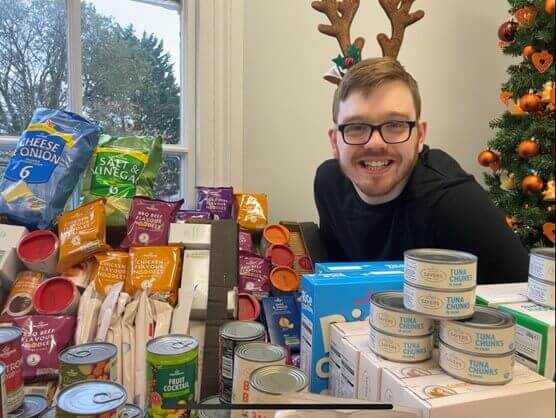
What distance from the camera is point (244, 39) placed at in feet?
6.13

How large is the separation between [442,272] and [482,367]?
0.13m

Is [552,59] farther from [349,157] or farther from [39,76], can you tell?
[39,76]

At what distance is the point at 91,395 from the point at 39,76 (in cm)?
146

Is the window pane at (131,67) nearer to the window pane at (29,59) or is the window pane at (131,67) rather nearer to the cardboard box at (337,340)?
the window pane at (29,59)

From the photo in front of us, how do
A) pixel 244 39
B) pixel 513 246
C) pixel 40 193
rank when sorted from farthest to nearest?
pixel 244 39, pixel 40 193, pixel 513 246

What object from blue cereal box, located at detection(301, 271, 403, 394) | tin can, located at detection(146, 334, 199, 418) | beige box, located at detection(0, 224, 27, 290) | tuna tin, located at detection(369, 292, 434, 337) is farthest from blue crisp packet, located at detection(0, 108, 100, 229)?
tuna tin, located at detection(369, 292, 434, 337)

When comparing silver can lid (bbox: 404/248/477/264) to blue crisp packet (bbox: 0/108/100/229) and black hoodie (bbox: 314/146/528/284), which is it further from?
blue crisp packet (bbox: 0/108/100/229)

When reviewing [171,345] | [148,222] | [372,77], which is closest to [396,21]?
[372,77]

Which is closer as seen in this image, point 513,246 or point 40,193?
point 513,246

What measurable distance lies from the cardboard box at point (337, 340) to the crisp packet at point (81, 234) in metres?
0.71

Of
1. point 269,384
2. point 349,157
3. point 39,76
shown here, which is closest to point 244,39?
point 39,76

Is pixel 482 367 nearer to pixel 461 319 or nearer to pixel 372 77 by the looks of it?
pixel 461 319

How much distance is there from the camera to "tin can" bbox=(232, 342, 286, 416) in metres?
0.71

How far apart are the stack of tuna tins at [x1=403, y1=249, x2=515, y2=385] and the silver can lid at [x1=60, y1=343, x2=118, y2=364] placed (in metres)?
0.50
